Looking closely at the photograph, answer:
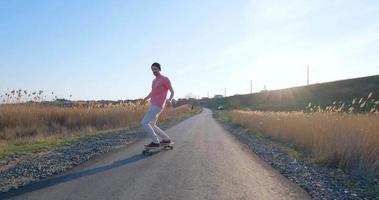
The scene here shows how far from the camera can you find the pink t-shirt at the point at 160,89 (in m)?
13.4

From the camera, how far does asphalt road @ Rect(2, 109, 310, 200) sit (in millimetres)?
7680

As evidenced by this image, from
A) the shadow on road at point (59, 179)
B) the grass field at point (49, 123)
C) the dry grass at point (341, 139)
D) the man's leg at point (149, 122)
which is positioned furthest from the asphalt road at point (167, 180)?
the grass field at point (49, 123)

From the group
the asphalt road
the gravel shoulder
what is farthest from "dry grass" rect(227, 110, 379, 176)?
the gravel shoulder

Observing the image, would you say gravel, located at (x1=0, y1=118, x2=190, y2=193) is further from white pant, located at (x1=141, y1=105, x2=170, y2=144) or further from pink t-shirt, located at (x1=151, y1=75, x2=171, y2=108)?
pink t-shirt, located at (x1=151, y1=75, x2=171, y2=108)

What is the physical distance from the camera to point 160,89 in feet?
44.1

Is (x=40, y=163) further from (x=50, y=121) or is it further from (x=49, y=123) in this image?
(x=50, y=121)

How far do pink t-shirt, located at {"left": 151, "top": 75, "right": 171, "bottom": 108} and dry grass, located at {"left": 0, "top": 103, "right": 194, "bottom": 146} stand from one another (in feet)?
21.7

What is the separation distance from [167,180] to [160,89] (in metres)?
4.93

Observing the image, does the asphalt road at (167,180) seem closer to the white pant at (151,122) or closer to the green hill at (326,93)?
the white pant at (151,122)

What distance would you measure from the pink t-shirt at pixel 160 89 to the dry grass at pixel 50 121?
660 cm

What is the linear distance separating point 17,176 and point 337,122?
945cm

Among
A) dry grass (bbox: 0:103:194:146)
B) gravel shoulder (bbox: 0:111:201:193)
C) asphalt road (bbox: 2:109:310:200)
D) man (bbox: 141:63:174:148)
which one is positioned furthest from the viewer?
dry grass (bbox: 0:103:194:146)

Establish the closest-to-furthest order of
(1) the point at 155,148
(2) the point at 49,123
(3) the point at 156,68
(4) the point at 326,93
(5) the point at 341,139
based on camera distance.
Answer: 1. (5) the point at 341,139
2. (1) the point at 155,148
3. (3) the point at 156,68
4. (2) the point at 49,123
5. (4) the point at 326,93

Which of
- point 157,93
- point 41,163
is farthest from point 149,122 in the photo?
point 41,163
